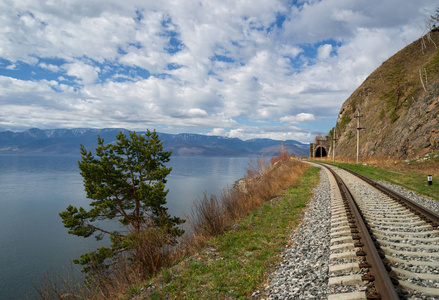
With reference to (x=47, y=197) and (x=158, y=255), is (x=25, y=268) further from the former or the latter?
(x=47, y=197)

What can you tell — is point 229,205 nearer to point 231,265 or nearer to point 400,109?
point 231,265

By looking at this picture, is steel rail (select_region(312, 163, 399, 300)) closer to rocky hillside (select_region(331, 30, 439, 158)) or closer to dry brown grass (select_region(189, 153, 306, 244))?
dry brown grass (select_region(189, 153, 306, 244))

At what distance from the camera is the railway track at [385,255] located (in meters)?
3.25

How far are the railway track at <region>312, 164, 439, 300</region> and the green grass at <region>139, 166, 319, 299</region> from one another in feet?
4.42

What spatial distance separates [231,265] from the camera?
5234 millimetres

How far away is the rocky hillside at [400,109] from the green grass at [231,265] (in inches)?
931

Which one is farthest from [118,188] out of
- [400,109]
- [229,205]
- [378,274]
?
[400,109]

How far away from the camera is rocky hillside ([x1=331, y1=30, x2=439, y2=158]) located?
26.0 metres

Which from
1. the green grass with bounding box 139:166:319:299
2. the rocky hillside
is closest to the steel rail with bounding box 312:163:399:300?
the green grass with bounding box 139:166:319:299

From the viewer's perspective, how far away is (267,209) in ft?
33.5

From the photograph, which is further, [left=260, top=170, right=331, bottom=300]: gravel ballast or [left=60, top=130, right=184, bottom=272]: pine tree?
[left=60, top=130, right=184, bottom=272]: pine tree

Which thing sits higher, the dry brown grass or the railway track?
the railway track

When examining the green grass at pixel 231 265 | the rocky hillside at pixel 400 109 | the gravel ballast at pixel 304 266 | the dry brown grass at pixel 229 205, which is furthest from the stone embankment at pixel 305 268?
the rocky hillside at pixel 400 109

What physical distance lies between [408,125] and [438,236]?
30716 mm
